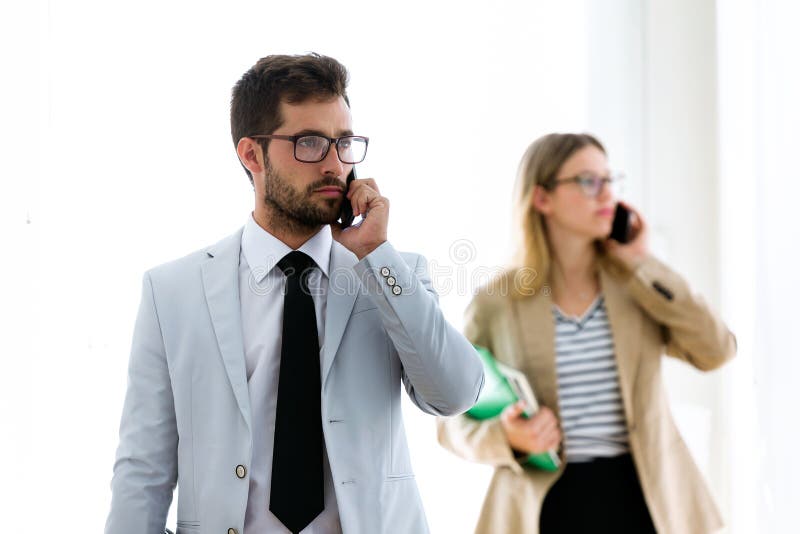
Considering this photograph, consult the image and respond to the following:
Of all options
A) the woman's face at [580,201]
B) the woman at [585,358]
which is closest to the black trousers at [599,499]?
the woman at [585,358]

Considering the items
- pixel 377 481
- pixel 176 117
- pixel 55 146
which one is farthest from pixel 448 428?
pixel 55 146

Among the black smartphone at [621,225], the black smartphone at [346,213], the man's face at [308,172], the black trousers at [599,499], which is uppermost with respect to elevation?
the man's face at [308,172]

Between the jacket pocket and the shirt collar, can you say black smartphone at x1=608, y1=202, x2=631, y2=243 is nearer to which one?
the shirt collar

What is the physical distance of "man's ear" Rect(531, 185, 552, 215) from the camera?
234cm

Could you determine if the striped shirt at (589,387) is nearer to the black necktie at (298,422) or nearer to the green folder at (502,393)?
the green folder at (502,393)

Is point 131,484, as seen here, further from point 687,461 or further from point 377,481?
point 687,461

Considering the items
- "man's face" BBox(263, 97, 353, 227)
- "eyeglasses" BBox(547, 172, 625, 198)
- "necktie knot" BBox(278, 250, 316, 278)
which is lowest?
"necktie knot" BBox(278, 250, 316, 278)

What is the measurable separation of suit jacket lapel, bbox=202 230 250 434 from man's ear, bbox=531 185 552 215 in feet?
3.38

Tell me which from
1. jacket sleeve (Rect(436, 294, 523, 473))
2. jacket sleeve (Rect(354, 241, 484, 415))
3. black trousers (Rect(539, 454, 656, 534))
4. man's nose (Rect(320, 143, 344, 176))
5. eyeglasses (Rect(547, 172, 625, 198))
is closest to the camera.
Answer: jacket sleeve (Rect(354, 241, 484, 415))

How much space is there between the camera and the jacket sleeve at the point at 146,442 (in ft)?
4.66

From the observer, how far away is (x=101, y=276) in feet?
8.41

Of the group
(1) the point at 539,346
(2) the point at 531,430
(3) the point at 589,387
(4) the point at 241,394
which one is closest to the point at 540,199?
(1) the point at 539,346

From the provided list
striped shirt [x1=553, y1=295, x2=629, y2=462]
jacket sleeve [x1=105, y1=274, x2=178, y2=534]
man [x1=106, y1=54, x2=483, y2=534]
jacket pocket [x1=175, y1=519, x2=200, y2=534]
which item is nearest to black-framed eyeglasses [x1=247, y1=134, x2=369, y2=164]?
man [x1=106, y1=54, x2=483, y2=534]

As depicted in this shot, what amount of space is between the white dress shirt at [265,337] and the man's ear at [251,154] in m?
0.12
